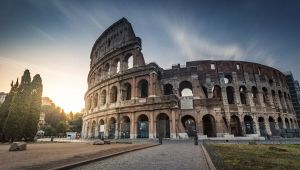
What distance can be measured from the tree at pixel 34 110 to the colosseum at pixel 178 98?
8278 millimetres

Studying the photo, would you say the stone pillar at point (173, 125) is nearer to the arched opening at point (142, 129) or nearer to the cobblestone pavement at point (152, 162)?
the arched opening at point (142, 129)

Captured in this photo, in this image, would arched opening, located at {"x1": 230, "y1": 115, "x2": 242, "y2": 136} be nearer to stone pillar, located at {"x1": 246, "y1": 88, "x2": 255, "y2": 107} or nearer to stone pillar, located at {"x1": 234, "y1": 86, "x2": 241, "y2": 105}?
stone pillar, located at {"x1": 234, "y1": 86, "x2": 241, "y2": 105}

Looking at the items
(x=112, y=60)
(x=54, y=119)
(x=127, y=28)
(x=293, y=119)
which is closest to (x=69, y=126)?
(x=54, y=119)

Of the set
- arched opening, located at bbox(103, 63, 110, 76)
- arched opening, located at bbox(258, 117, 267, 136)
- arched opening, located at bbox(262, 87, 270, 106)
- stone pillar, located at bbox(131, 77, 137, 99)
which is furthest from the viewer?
arched opening, located at bbox(103, 63, 110, 76)

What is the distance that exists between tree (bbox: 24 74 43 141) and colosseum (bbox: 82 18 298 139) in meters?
→ 8.28

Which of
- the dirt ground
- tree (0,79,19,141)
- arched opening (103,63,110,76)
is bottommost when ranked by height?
the dirt ground

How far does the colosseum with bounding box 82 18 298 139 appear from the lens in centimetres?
2175

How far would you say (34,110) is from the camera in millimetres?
19484

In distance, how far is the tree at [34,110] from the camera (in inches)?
742

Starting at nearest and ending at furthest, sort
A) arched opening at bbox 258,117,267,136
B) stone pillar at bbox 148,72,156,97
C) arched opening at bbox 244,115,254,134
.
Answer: stone pillar at bbox 148,72,156,97 → arched opening at bbox 258,117,267,136 → arched opening at bbox 244,115,254,134

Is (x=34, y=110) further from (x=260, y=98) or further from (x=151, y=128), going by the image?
(x=260, y=98)

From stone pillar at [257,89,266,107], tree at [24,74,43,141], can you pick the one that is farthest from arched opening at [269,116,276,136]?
tree at [24,74,43,141]

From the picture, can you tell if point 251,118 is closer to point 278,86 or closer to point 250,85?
point 250,85

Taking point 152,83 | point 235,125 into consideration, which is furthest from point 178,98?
point 235,125
